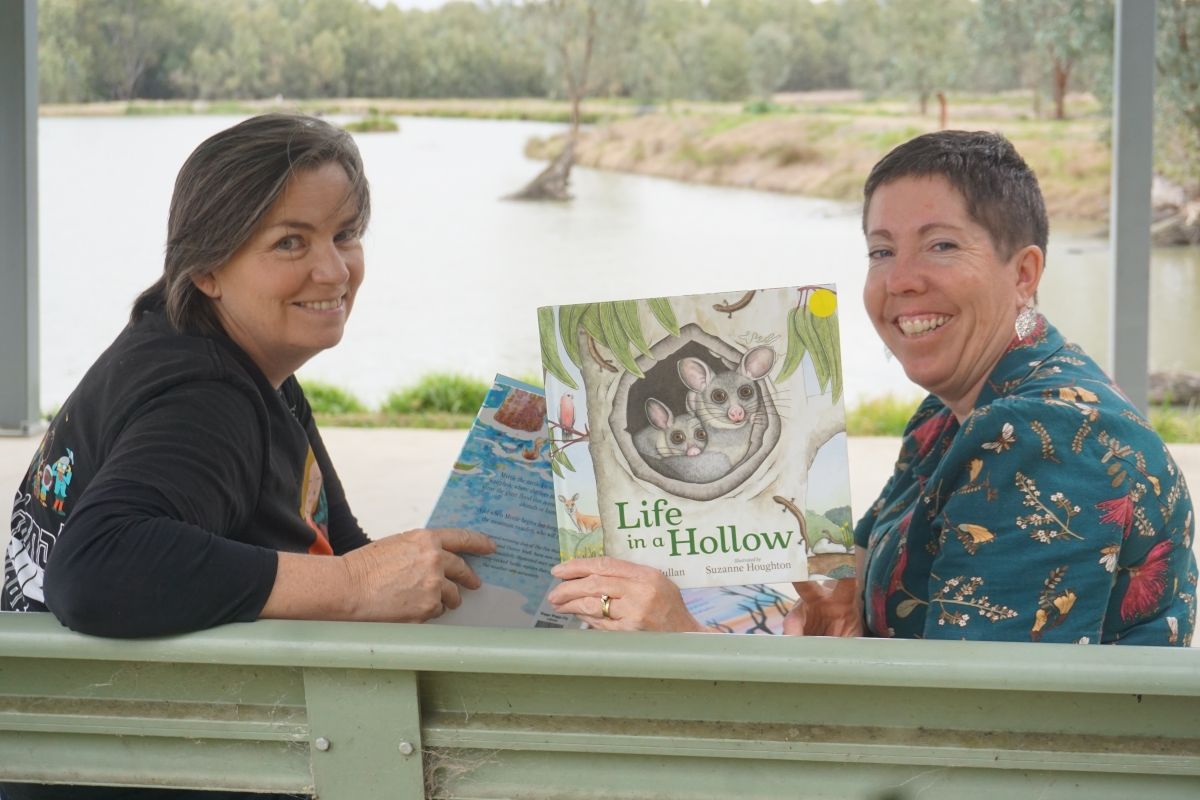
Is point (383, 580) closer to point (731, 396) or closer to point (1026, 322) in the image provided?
point (731, 396)

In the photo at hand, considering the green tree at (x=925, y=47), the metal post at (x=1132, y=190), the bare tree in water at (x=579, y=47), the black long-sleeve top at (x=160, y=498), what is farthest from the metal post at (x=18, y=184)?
the green tree at (x=925, y=47)

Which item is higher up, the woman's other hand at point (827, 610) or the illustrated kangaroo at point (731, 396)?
the illustrated kangaroo at point (731, 396)

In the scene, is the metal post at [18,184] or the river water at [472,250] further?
the river water at [472,250]

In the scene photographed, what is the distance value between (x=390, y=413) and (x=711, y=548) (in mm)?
8057

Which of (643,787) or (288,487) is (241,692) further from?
(288,487)

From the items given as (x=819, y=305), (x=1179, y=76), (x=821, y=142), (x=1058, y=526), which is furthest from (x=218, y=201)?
(x=821, y=142)

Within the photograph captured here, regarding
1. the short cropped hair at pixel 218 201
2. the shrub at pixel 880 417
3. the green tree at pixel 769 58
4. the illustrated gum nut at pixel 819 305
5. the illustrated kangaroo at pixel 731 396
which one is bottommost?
the shrub at pixel 880 417

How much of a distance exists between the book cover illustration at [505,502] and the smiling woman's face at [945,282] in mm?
574

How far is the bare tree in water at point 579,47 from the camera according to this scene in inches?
405

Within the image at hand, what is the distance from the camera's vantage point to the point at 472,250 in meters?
10.1

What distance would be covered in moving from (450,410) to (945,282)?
763 centimetres

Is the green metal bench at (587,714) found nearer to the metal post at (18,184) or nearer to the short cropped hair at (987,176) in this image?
the short cropped hair at (987,176)

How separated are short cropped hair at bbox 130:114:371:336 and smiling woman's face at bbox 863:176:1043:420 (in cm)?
81

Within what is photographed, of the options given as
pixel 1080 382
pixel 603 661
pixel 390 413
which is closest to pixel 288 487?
pixel 603 661
